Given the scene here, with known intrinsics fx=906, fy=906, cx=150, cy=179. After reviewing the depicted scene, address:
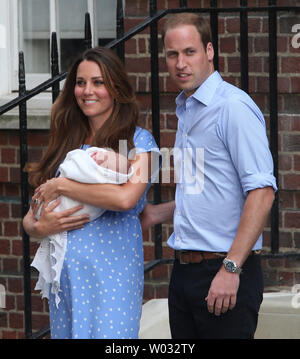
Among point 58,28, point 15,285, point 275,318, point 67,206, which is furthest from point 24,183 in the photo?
point 58,28

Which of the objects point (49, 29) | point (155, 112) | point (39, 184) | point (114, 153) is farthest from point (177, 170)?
point (49, 29)

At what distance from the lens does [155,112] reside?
452 centimetres

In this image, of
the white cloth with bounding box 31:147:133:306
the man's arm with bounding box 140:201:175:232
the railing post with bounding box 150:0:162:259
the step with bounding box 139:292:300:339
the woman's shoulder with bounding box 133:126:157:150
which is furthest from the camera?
the step with bounding box 139:292:300:339

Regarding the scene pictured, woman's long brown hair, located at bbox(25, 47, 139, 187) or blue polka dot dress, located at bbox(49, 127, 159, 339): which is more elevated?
woman's long brown hair, located at bbox(25, 47, 139, 187)

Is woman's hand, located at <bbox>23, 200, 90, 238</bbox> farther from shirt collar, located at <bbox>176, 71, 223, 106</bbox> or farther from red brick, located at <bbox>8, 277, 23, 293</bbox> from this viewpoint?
red brick, located at <bbox>8, 277, 23, 293</bbox>

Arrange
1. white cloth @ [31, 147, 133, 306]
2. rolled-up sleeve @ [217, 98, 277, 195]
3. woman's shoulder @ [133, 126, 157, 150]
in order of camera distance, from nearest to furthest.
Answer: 1. rolled-up sleeve @ [217, 98, 277, 195]
2. white cloth @ [31, 147, 133, 306]
3. woman's shoulder @ [133, 126, 157, 150]

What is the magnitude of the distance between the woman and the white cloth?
0.08 feet

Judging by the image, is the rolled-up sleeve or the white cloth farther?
the white cloth

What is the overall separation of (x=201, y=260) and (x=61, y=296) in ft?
1.81

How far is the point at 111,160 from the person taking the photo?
3367mm

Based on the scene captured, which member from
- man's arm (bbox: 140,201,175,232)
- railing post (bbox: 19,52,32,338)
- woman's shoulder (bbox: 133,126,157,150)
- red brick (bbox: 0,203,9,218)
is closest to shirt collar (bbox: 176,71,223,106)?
woman's shoulder (bbox: 133,126,157,150)

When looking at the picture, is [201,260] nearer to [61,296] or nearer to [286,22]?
[61,296]

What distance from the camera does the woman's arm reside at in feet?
11.0

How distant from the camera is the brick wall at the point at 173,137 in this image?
16.6 feet
